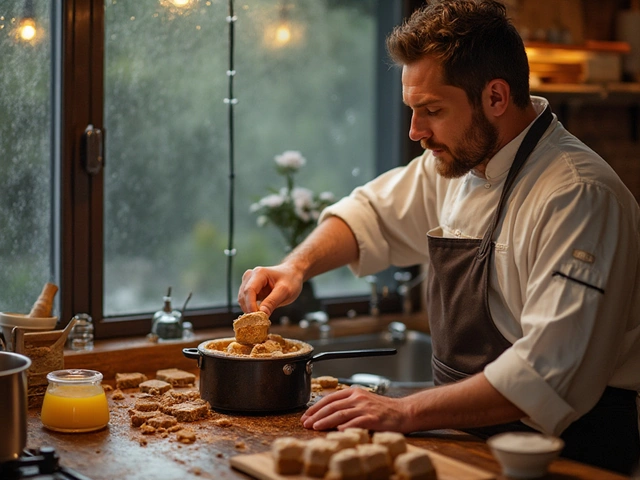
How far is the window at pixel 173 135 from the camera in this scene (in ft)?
9.38

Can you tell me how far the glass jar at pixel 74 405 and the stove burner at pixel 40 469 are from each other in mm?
254

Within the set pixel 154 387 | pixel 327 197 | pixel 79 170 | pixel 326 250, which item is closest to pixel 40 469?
pixel 154 387

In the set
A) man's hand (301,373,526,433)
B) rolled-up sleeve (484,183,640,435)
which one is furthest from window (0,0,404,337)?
rolled-up sleeve (484,183,640,435)

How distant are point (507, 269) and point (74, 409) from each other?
107 cm

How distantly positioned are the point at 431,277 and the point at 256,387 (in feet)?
1.97

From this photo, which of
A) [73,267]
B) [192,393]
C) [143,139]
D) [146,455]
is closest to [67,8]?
[143,139]

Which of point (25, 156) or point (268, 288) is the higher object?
point (25, 156)

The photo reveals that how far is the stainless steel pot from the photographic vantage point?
1.79 m

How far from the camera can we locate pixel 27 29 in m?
2.79

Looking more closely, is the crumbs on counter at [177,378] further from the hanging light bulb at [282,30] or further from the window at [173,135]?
the hanging light bulb at [282,30]

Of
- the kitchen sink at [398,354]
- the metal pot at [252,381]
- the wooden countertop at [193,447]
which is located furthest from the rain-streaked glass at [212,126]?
the metal pot at [252,381]

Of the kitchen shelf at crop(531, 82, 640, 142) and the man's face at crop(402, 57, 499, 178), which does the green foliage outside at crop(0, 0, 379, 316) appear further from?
the man's face at crop(402, 57, 499, 178)

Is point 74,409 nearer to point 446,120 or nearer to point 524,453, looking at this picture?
point 524,453

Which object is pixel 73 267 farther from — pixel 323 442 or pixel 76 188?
pixel 323 442
